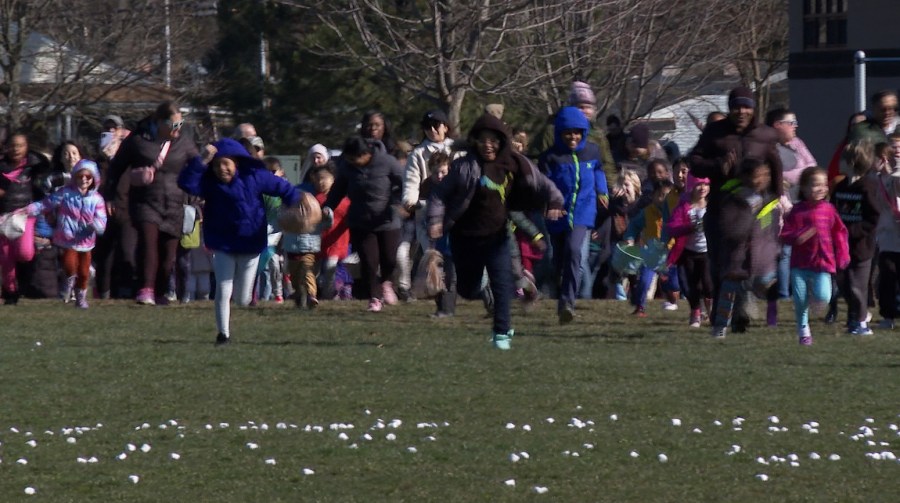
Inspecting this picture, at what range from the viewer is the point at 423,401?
992 centimetres

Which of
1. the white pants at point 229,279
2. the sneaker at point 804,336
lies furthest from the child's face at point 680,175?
the white pants at point 229,279

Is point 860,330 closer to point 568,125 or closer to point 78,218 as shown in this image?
point 568,125

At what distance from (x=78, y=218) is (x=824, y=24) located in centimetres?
2372

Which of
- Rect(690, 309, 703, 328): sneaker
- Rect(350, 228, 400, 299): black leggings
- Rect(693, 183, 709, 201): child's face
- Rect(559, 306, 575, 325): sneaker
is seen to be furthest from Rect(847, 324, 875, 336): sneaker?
Rect(350, 228, 400, 299): black leggings

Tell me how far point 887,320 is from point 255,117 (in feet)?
67.6

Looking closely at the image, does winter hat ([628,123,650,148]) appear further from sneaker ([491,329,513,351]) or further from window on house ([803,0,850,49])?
window on house ([803,0,850,49])

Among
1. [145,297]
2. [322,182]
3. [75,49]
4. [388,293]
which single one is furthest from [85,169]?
[75,49]

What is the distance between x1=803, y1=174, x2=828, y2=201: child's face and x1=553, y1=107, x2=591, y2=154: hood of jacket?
1842 mm

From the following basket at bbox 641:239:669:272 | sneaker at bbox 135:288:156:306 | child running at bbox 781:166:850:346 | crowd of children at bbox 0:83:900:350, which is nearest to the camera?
crowd of children at bbox 0:83:900:350

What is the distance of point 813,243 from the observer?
1287 centimetres

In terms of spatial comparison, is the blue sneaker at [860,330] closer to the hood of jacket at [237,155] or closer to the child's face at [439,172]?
the child's face at [439,172]

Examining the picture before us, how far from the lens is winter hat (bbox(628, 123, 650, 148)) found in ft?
57.0

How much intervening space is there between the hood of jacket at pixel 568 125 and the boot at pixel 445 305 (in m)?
1.55

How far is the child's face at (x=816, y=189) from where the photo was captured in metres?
12.9
